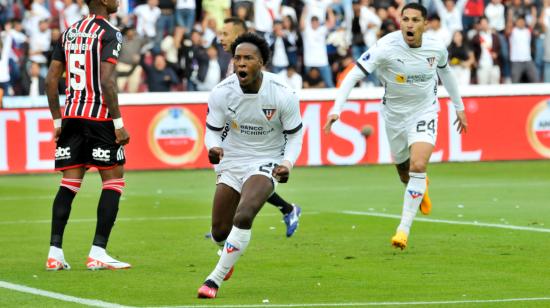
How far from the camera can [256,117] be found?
35.3 feet

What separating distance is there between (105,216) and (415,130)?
3.80 m

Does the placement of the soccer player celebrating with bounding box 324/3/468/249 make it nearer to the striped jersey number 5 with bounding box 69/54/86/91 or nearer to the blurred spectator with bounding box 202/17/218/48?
the striped jersey number 5 with bounding box 69/54/86/91

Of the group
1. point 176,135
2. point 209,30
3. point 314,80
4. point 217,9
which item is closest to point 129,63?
point 209,30

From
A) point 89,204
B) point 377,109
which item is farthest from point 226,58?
point 89,204

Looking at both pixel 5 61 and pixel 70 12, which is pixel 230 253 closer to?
pixel 5 61

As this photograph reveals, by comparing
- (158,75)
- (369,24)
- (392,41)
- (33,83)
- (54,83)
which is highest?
(392,41)

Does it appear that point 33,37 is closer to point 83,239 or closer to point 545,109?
point 545,109

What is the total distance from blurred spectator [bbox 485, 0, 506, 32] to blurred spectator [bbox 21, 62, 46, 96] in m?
11.1

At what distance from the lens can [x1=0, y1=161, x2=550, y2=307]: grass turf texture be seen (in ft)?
33.7

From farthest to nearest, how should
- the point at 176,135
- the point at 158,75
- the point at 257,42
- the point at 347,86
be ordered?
the point at 158,75
the point at 176,135
the point at 347,86
the point at 257,42

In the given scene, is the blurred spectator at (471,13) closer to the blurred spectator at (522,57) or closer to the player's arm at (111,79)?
the blurred spectator at (522,57)

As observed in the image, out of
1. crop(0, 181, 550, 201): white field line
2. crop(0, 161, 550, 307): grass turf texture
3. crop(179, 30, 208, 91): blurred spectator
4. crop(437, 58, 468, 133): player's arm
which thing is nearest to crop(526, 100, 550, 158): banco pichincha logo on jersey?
crop(0, 161, 550, 307): grass turf texture

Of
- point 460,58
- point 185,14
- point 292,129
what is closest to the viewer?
point 292,129

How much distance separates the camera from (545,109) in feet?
89.6
